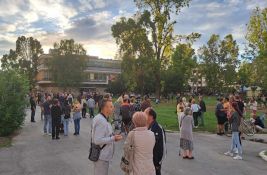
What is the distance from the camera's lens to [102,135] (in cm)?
584

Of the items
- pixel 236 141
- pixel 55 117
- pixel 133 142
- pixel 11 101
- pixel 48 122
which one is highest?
pixel 11 101

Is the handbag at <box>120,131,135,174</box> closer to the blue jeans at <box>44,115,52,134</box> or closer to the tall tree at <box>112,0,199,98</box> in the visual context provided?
Result: the blue jeans at <box>44,115,52,134</box>

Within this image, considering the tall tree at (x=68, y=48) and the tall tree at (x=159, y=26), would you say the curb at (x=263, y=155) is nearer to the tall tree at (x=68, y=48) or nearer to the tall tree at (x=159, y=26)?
the tall tree at (x=159, y=26)

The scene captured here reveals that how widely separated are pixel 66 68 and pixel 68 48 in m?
4.68

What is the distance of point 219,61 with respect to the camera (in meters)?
80.9

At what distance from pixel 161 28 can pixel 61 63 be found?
3565 cm

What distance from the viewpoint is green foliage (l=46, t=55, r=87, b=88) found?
77188mm

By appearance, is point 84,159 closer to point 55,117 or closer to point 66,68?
point 55,117

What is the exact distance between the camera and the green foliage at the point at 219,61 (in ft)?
257

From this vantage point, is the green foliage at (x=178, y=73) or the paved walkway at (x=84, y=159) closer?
the paved walkway at (x=84, y=159)

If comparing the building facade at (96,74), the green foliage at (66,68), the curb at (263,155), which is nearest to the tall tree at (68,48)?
the green foliage at (66,68)

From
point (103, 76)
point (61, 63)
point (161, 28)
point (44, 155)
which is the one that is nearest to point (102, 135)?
point (44, 155)

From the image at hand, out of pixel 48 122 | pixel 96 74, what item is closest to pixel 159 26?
pixel 48 122

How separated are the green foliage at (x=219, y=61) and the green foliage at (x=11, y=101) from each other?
60.9 metres
